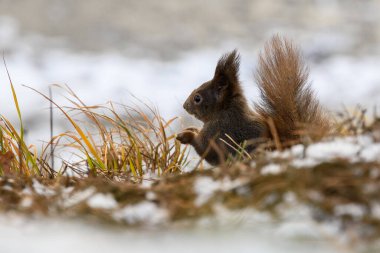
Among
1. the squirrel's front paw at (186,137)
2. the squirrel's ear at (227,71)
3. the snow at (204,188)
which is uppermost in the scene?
the squirrel's ear at (227,71)

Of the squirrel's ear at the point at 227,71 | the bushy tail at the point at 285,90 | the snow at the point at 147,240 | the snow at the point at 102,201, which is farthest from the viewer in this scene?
the squirrel's ear at the point at 227,71

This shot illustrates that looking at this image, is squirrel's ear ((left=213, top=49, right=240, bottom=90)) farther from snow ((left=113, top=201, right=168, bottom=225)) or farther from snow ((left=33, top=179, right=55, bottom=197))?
snow ((left=113, top=201, right=168, bottom=225))

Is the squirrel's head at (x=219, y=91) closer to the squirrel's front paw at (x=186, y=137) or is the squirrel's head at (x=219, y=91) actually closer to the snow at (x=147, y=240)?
the squirrel's front paw at (x=186, y=137)

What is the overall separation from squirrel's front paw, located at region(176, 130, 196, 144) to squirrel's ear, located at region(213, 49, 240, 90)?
33 cm

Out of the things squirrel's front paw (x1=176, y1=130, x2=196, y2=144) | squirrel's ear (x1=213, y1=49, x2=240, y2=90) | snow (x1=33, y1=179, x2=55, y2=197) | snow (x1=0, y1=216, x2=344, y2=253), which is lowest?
snow (x1=0, y1=216, x2=344, y2=253)

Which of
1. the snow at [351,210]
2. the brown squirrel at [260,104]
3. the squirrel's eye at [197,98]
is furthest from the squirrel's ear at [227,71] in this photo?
the snow at [351,210]

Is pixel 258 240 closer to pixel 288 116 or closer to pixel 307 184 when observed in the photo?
pixel 307 184

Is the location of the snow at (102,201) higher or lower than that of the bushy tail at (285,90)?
lower

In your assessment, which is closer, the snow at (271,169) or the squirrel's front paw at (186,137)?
the snow at (271,169)

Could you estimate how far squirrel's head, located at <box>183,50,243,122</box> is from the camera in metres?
3.24

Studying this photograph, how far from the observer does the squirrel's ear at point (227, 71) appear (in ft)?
10.5

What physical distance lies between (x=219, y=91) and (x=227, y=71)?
14 centimetres

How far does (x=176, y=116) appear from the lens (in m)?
3.53

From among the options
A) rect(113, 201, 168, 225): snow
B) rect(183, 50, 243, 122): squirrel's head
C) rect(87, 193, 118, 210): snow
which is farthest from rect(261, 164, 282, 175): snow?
rect(183, 50, 243, 122): squirrel's head
